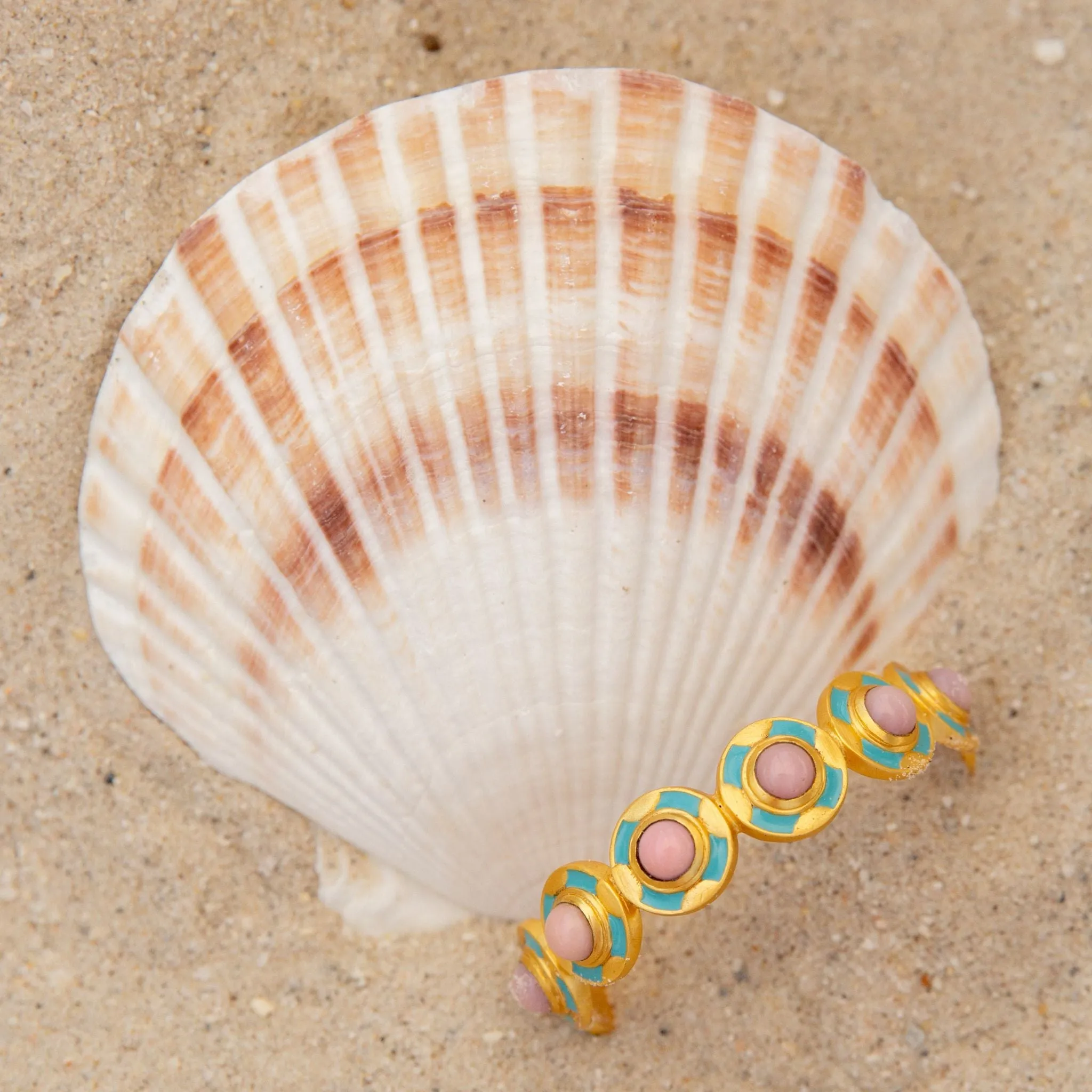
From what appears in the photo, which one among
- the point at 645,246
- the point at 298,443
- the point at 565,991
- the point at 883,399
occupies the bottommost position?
the point at 565,991

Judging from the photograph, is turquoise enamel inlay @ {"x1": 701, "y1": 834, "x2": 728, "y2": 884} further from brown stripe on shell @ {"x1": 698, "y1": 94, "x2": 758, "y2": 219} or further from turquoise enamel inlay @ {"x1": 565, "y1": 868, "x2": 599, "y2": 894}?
brown stripe on shell @ {"x1": 698, "y1": 94, "x2": 758, "y2": 219}

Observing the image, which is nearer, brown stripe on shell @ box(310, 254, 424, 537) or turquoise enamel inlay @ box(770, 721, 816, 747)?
turquoise enamel inlay @ box(770, 721, 816, 747)

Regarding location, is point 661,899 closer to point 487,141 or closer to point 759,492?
point 759,492

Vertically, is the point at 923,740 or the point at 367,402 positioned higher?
the point at 367,402

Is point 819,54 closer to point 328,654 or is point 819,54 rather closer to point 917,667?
point 917,667

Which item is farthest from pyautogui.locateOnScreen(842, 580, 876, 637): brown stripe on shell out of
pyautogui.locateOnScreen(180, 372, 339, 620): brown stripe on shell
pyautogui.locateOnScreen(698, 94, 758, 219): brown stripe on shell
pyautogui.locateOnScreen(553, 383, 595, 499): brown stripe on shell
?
pyautogui.locateOnScreen(180, 372, 339, 620): brown stripe on shell

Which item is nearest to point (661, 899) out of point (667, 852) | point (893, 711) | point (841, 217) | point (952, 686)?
point (667, 852)
